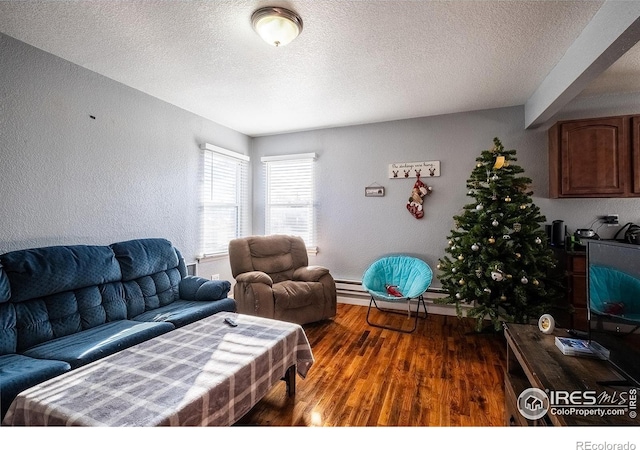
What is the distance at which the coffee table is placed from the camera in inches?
43.4

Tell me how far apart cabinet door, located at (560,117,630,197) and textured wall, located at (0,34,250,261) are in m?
4.18

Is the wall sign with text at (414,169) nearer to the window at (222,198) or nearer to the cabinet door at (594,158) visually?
the cabinet door at (594,158)

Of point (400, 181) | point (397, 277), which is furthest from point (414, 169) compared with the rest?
point (397, 277)

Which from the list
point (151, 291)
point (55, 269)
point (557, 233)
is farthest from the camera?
point (557, 233)

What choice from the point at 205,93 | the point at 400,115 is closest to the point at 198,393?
the point at 205,93

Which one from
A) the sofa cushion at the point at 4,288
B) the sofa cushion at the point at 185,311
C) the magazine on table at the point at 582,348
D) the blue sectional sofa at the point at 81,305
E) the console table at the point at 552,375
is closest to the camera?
the console table at the point at 552,375

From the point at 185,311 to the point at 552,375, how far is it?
7.95 feet

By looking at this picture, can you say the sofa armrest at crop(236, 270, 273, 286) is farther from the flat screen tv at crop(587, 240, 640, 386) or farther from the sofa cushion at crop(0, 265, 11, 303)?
the flat screen tv at crop(587, 240, 640, 386)

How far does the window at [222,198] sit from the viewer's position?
378 centimetres

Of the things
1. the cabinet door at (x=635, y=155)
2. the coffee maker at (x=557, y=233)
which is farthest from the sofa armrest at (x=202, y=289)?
the cabinet door at (x=635, y=155)

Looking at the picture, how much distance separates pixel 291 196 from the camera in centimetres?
437

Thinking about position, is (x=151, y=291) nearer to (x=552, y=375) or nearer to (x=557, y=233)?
(x=552, y=375)

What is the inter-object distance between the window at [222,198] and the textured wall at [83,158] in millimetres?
272

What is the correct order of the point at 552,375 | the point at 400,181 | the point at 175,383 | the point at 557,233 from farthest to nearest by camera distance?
the point at 400,181 → the point at 557,233 → the point at 175,383 → the point at 552,375
